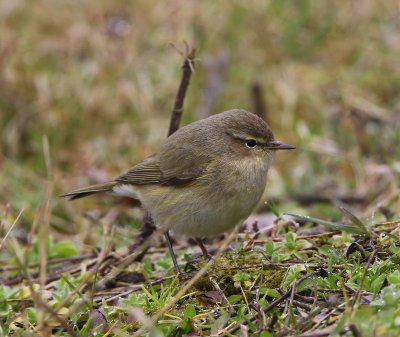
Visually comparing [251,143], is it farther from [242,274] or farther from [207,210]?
[242,274]

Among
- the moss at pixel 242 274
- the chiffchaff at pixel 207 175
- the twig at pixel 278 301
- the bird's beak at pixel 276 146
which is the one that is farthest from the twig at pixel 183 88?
the twig at pixel 278 301

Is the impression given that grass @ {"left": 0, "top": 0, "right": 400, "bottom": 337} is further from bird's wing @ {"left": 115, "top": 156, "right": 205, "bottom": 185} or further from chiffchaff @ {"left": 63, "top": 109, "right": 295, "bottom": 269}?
bird's wing @ {"left": 115, "top": 156, "right": 205, "bottom": 185}

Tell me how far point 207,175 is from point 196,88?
4.02m

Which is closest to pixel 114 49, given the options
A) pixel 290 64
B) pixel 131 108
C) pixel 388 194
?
pixel 131 108

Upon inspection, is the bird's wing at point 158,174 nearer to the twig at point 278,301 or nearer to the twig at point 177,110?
the twig at point 177,110

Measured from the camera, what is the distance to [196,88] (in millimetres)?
9125

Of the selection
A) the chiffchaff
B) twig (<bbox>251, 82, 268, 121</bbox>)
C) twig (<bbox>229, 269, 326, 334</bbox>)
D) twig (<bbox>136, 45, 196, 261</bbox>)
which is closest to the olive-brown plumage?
the chiffchaff

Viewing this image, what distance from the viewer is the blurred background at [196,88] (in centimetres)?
790

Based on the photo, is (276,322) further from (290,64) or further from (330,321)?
(290,64)

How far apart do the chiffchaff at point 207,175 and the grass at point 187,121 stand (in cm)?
23

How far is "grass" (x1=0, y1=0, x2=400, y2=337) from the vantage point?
180 inches

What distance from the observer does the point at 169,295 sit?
4207 millimetres

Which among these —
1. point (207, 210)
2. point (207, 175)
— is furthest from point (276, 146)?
point (207, 210)

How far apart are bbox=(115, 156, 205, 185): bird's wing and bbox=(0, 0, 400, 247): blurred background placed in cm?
137
